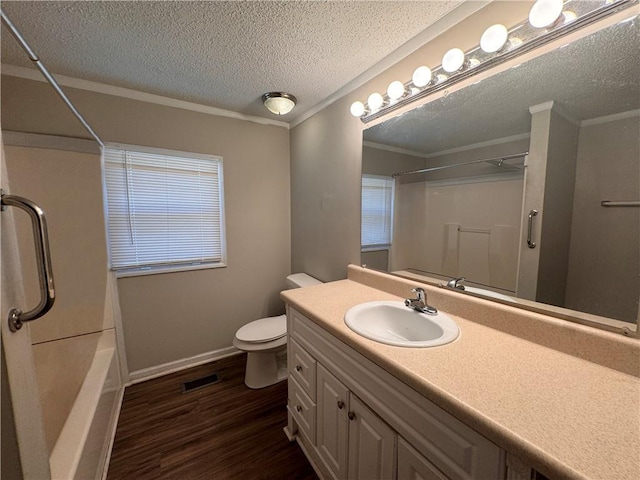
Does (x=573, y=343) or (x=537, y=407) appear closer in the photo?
(x=537, y=407)

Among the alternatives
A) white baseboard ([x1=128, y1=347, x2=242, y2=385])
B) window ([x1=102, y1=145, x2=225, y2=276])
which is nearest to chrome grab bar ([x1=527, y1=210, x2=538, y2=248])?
window ([x1=102, y1=145, x2=225, y2=276])

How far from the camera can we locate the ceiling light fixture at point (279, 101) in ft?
5.98

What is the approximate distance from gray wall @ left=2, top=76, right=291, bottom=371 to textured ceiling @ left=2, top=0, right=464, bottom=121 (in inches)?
8.1

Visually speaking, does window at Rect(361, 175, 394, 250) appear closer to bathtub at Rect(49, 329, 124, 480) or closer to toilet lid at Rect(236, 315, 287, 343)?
toilet lid at Rect(236, 315, 287, 343)

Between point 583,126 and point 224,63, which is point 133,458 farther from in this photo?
point 583,126

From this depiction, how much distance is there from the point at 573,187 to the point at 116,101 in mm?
2634

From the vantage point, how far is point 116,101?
1771 mm

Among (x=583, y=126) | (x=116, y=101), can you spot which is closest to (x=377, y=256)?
(x=583, y=126)

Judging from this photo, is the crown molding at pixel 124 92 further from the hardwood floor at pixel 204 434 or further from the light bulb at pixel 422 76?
the hardwood floor at pixel 204 434

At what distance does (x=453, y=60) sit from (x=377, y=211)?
0.84m

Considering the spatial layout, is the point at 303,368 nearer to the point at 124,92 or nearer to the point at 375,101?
the point at 375,101

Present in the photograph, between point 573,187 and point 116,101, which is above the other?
point 116,101

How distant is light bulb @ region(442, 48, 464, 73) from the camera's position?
3.46ft

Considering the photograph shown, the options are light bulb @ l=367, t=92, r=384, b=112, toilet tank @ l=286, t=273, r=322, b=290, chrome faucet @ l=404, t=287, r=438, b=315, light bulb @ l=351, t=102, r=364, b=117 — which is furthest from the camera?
toilet tank @ l=286, t=273, r=322, b=290
